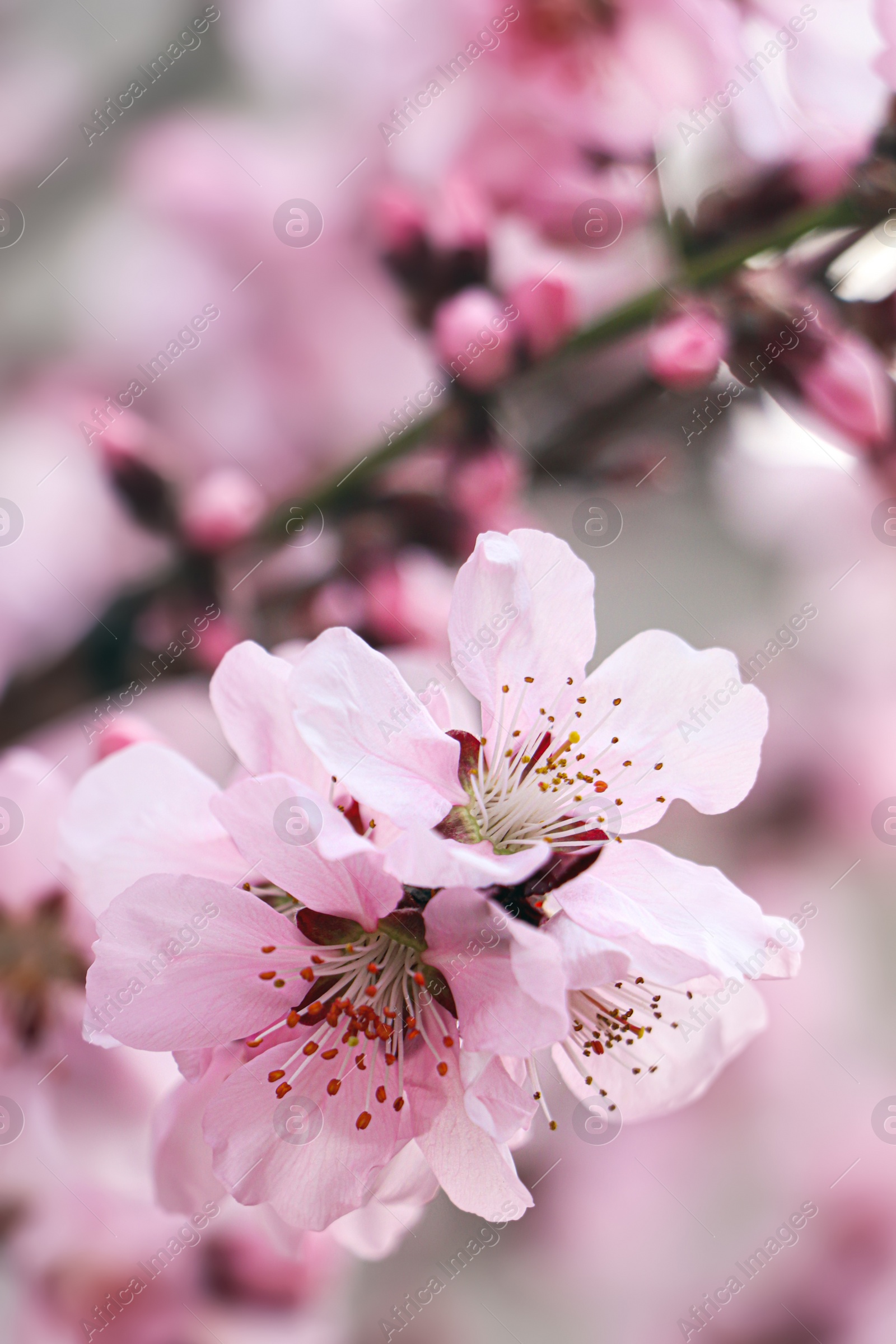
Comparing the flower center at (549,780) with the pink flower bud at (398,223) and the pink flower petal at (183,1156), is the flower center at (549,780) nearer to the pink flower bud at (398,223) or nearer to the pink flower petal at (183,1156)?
the pink flower petal at (183,1156)

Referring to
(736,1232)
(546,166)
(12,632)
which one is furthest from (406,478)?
(736,1232)

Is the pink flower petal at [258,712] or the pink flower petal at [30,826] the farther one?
the pink flower petal at [30,826]

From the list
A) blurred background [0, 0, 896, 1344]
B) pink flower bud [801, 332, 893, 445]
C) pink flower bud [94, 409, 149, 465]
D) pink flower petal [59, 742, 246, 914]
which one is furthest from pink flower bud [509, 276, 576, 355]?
pink flower petal [59, 742, 246, 914]

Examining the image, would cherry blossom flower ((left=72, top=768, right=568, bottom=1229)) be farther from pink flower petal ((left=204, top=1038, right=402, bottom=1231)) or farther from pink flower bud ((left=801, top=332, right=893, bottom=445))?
pink flower bud ((left=801, top=332, right=893, bottom=445))

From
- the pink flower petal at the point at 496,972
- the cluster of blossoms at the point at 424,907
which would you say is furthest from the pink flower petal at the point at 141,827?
the pink flower petal at the point at 496,972

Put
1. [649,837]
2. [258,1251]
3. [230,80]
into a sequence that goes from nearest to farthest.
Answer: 1. [258,1251]
2. [649,837]
3. [230,80]

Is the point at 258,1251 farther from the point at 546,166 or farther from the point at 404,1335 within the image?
the point at 546,166
